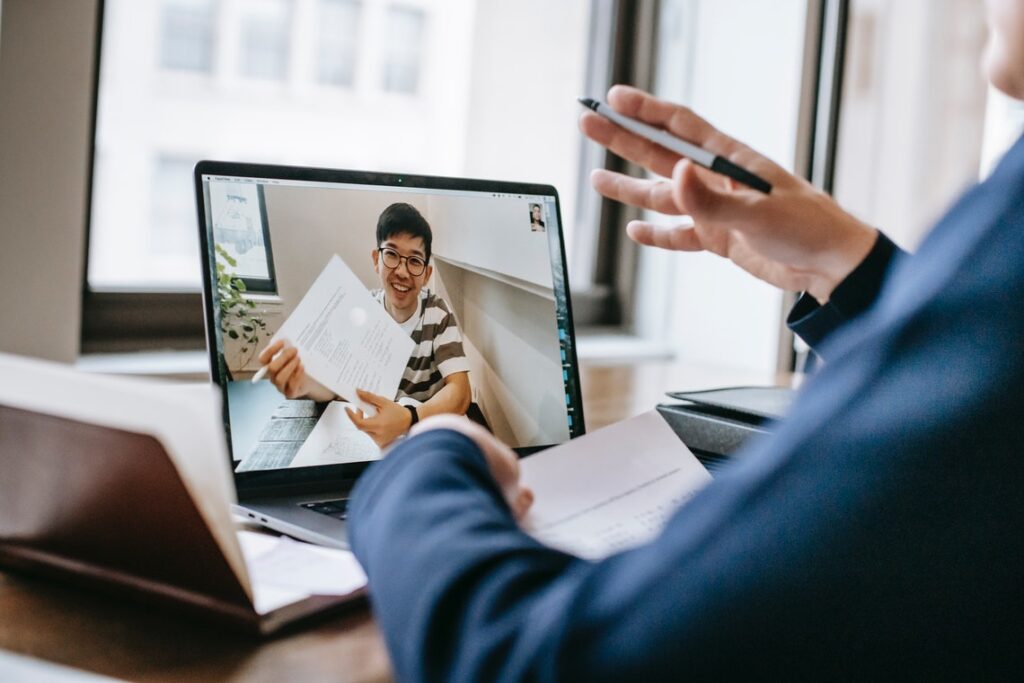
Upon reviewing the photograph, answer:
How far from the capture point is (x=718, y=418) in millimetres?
993

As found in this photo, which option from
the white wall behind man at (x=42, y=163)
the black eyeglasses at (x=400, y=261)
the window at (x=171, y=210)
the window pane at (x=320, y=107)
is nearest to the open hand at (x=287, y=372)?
the black eyeglasses at (x=400, y=261)

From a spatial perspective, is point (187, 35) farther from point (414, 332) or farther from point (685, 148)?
point (685, 148)

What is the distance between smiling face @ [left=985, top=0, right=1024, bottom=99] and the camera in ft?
1.63

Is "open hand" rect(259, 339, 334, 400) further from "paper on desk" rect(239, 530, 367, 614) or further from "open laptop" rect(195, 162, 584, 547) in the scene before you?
"paper on desk" rect(239, 530, 367, 614)

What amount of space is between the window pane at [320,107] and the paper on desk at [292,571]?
77 centimetres

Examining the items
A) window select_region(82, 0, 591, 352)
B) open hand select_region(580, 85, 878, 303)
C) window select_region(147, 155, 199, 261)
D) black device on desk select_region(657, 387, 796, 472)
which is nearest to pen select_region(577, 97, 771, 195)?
open hand select_region(580, 85, 878, 303)

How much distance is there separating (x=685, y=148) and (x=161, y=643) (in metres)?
0.46

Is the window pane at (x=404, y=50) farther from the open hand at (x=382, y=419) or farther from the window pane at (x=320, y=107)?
the open hand at (x=382, y=419)

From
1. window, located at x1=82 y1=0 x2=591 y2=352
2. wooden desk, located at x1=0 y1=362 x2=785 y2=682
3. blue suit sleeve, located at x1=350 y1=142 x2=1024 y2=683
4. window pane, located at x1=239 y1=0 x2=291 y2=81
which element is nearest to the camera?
blue suit sleeve, located at x1=350 y1=142 x2=1024 y2=683

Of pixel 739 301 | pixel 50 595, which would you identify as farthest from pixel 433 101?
pixel 50 595

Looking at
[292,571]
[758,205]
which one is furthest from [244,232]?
[758,205]

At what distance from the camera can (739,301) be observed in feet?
6.77

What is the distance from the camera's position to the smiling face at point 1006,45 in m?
0.50

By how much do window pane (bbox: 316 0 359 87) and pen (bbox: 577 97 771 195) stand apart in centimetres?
114
